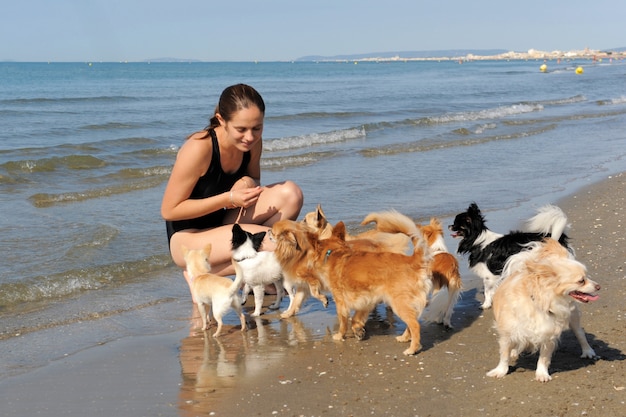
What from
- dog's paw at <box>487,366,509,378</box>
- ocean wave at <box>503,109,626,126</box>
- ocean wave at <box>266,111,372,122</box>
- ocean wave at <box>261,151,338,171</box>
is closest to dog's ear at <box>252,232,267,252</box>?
dog's paw at <box>487,366,509,378</box>

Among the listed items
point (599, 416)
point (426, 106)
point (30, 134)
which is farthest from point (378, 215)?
point (426, 106)

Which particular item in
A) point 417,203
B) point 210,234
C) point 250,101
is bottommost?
point 417,203

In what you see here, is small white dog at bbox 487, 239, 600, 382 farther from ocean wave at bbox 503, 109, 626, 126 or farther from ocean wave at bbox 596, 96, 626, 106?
ocean wave at bbox 596, 96, 626, 106

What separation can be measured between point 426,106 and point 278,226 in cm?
2296

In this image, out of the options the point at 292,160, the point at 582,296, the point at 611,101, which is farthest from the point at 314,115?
the point at 582,296

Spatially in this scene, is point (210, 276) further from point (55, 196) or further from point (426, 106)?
point (426, 106)

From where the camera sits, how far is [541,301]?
382cm

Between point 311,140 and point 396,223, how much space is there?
1251 cm

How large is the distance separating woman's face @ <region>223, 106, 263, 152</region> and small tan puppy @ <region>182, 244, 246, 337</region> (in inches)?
34.0

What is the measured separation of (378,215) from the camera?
530cm

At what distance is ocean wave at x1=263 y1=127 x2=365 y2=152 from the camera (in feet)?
54.7

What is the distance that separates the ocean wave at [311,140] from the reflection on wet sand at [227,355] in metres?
11.0

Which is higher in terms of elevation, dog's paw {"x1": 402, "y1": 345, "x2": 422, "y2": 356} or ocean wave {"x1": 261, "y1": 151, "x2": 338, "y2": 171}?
ocean wave {"x1": 261, "y1": 151, "x2": 338, "y2": 171}

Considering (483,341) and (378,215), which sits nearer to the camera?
(483,341)
